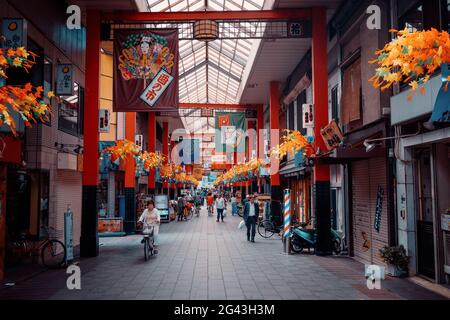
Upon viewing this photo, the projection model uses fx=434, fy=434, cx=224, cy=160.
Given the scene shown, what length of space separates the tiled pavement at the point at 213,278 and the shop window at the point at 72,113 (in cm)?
462

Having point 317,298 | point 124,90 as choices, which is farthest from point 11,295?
point 124,90

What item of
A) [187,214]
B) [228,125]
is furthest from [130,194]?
[187,214]

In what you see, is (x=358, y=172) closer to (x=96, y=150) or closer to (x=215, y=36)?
(x=215, y=36)

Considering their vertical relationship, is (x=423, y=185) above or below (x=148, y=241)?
above

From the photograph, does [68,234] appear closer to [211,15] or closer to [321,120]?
[211,15]

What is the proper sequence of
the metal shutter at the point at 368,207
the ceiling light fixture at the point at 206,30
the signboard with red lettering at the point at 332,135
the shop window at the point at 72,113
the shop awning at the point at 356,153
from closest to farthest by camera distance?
the shop awning at the point at 356,153, the metal shutter at the point at 368,207, the signboard with red lettering at the point at 332,135, the ceiling light fixture at the point at 206,30, the shop window at the point at 72,113

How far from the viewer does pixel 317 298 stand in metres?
7.89

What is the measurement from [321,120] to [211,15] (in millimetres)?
4919

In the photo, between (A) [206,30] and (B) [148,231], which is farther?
(A) [206,30]

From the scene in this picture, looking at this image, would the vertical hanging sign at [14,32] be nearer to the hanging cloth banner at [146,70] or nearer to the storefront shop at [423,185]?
the hanging cloth banner at [146,70]

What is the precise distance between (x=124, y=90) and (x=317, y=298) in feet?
27.3

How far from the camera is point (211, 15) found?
46.3 ft

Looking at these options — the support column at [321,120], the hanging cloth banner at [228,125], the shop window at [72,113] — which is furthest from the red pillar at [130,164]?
the support column at [321,120]

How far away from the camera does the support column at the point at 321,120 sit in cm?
1348
